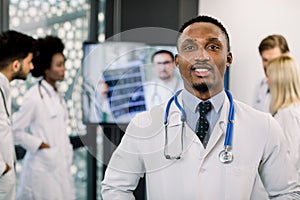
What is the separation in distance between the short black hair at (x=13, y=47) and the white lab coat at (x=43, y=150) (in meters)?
0.61

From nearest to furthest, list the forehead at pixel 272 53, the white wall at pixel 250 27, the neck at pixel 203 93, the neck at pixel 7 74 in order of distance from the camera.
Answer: the neck at pixel 203 93 → the neck at pixel 7 74 → the forehead at pixel 272 53 → the white wall at pixel 250 27

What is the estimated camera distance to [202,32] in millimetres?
1418

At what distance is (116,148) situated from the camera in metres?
1.47

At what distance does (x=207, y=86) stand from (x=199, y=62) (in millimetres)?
86

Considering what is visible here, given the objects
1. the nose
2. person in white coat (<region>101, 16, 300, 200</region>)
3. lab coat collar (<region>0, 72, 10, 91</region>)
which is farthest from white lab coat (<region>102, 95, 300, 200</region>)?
lab coat collar (<region>0, 72, 10, 91</region>)

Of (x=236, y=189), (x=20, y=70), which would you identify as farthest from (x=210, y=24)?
(x=20, y=70)

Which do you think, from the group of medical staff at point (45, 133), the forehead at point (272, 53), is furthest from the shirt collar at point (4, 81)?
the forehead at point (272, 53)

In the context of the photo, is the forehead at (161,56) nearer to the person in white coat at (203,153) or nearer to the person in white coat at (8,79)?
the person in white coat at (203,153)

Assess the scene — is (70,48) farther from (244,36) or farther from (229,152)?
(229,152)

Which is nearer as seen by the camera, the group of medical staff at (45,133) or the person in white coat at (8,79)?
the person in white coat at (8,79)

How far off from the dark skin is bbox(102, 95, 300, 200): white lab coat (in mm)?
134

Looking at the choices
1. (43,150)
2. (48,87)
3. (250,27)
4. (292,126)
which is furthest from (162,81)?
(250,27)

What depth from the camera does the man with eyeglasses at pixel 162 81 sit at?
151cm

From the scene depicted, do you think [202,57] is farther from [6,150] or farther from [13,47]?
[13,47]
